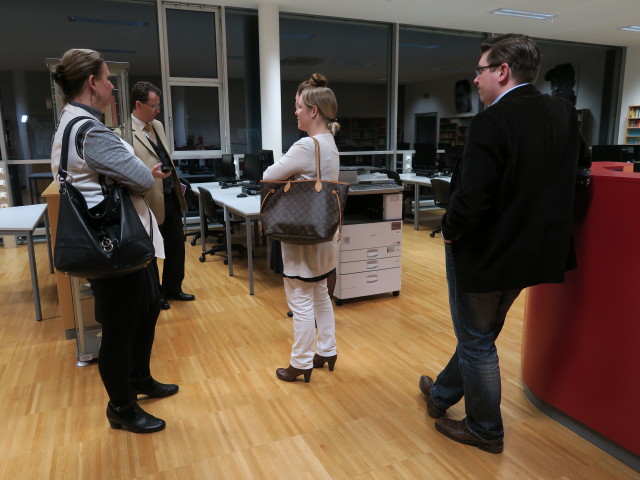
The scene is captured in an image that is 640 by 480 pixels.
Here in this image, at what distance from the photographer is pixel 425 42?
8.88 meters

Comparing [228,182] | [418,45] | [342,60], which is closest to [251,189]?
[228,182]

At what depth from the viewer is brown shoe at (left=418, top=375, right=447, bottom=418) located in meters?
2.18

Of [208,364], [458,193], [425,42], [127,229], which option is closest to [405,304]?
[208,364]

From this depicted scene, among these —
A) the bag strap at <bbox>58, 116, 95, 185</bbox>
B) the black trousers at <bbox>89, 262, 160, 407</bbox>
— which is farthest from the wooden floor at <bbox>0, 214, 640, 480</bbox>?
the bag strap at <bbox>58, 116, 95, 185</bbox>

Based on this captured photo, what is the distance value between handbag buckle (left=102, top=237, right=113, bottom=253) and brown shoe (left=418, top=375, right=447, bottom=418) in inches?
61.1

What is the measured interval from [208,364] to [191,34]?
586cm

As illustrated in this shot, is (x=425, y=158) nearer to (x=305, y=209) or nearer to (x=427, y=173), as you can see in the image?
(x=427, y=173)

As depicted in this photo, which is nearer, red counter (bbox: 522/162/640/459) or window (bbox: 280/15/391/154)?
red counter (bbox: 522/162/640/459)

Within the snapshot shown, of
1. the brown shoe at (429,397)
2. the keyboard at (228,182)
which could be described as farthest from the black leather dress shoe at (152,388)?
the keyboard at (228,182)

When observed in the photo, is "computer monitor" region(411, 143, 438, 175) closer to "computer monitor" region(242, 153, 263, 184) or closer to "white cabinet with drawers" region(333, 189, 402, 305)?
"computer monitor" region(242, 153, 263, 184)

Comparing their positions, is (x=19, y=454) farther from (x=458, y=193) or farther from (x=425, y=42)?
(x=425, y=42)

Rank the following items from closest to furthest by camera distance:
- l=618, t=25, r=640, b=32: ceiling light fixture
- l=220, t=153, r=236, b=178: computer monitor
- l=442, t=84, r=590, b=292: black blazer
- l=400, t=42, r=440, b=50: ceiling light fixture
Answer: l=442, t=84, r=590, b=292: black blazer
l=220, t=153, r=236, b=178: computer monitor
l=618, t=25, r=640, b=32: ceiling light fixture
l=400, t=42, r=440, b=50: ceiling light fixture

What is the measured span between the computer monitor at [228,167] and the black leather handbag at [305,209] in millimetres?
Answer: 4065

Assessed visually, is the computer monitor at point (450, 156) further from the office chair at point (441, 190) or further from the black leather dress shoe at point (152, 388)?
the black leather dress shoe at point (152, 388)
